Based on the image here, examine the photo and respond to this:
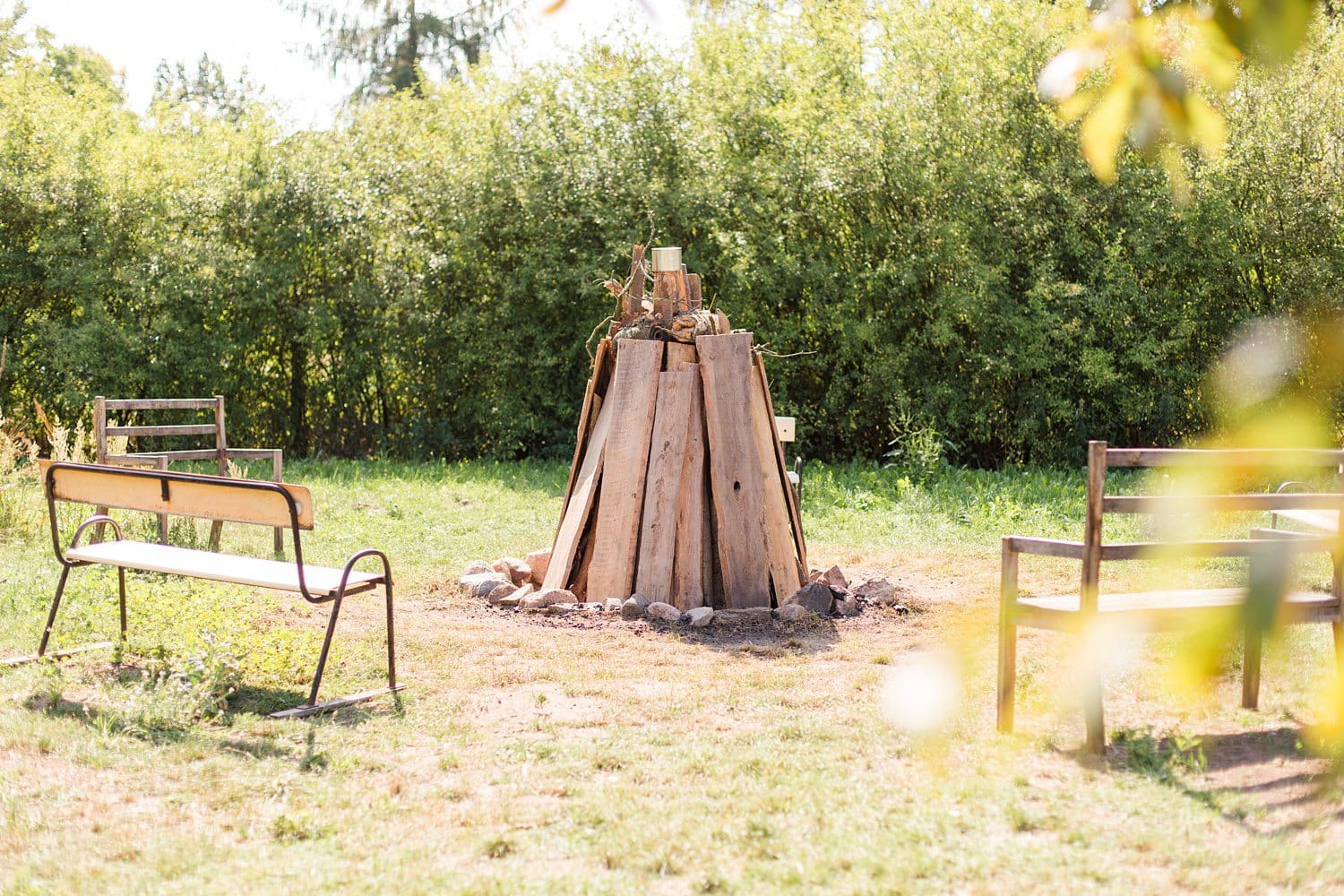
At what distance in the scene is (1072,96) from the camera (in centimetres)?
107

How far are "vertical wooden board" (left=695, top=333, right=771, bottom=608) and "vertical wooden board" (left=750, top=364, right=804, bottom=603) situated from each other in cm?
5

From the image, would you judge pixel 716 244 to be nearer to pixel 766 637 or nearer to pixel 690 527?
pixel 690 527

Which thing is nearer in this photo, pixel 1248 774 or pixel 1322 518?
pixel 1248 774

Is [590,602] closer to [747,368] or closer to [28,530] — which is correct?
[747,368]

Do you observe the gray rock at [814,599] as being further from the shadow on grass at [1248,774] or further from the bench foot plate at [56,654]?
the bench foot plate at [56,654]

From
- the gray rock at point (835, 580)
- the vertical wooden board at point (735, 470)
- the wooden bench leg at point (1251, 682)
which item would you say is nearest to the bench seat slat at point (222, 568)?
the vertical wooden board at point (735, 470)

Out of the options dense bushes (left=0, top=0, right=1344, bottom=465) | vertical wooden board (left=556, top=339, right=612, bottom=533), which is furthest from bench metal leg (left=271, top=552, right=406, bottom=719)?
dense bushes (left=0, top=0, right=1344, bottom=465)

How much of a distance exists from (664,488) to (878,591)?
133 centimetres

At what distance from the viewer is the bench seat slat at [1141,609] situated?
12.7 ft

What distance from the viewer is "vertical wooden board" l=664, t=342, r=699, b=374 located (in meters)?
6.57

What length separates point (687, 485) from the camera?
21.0ft

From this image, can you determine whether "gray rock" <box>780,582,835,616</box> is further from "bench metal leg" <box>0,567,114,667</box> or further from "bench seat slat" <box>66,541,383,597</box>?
"bench metal leg" <box>0,567,114,667</box>

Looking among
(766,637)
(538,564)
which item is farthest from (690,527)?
(538,564)

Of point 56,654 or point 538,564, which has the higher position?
point 538,564
